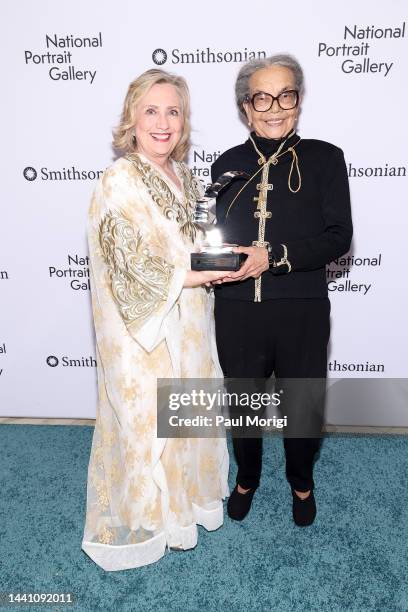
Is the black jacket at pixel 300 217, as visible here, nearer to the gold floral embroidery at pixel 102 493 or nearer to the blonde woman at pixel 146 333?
the blonde woman at pixel 146 333

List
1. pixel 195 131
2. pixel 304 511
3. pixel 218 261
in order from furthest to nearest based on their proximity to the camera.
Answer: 1. pixel 195 131
2. pixel 304 511
3. pixel 218 261

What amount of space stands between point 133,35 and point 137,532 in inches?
94.1

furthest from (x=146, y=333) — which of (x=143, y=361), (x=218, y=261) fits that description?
(x=218, y=261)

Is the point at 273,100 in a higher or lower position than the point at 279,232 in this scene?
higher

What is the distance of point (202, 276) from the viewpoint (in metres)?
1.84

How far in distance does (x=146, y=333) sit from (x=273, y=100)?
1.01 meters

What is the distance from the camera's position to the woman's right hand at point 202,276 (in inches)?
72.1

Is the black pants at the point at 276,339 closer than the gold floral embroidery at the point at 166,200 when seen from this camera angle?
No

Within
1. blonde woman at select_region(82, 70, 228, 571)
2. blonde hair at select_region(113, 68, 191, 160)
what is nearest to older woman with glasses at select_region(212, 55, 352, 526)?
blonde woman at select_region(82, 70, 228, 571)

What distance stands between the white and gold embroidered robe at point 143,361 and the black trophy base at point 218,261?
0.08 meters

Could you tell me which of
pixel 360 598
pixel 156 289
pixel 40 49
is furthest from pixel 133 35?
pixel 360 598

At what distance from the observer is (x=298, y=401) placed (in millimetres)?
2176

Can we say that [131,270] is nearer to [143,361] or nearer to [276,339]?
[143,361]

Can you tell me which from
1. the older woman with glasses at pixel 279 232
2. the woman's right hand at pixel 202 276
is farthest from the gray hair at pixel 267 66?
the woman's right hand at pixel 202 276
